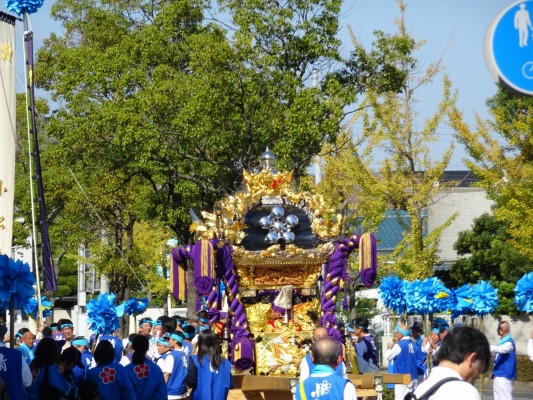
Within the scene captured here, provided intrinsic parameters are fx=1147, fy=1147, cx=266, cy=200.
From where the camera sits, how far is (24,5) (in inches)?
952

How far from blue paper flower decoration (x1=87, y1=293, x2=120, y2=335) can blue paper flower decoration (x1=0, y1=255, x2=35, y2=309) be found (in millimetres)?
4980

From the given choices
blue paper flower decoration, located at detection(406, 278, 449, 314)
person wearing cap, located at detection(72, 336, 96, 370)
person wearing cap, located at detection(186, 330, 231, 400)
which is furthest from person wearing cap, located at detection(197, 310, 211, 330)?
person wearing cap, located at detection(186, 330, 231, 400)

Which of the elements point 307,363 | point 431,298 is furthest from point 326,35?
point 307,363

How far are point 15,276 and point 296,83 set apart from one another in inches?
604

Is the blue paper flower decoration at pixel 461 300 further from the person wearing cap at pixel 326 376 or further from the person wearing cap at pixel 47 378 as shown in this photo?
the person wearing cap at pixel 326 376

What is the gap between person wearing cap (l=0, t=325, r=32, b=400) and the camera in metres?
10.2

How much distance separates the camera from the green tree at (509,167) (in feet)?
79.5

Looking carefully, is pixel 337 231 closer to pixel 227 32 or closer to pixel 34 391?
pixel 34 391

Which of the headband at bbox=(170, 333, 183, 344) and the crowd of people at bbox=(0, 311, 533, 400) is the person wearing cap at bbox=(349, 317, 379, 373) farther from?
the headband at bbox=(170, 333, 183, 344)

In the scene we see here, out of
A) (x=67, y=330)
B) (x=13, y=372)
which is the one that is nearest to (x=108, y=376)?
(x=13, y=372)

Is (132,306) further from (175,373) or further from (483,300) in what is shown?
(175,373)

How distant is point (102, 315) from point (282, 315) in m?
2.69

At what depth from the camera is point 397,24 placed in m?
30.7

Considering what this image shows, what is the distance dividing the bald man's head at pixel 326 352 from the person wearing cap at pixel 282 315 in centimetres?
873
